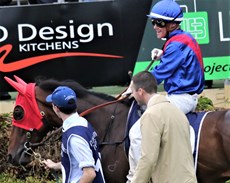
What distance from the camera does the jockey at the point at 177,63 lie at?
712cm

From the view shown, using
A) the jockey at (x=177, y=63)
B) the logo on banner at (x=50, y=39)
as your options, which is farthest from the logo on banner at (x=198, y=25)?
the jockey at (x=177, y=63)

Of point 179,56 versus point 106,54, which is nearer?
point 179,56

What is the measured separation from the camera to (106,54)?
35.4 feet

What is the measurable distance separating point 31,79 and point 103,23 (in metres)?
1.37

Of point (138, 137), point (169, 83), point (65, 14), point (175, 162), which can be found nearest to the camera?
point (175, 162)

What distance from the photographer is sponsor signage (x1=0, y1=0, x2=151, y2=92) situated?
10.6 metres

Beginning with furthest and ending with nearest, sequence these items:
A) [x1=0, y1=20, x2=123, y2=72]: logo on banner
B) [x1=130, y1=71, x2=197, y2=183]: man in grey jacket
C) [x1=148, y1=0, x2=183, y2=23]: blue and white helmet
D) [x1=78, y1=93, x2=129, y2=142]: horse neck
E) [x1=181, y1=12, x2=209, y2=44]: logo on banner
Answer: [x1=181, y1=12, x2=209, y2=44]: logo on banner < [x1=0, y1=20, x2=123, y2=72]: logo on banner < [x1=78, y1=93, x2=129, y2=142]: horse neck < [x1=148, y1=0, x2=183, y2=23]: blue and white helmet < [x1=130, y1=71, x2=197, y2=183]: man in grey jacket

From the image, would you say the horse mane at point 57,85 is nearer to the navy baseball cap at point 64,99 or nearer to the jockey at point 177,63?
the jockey at point 177,63

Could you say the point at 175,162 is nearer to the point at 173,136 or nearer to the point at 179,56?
the point at 173,136

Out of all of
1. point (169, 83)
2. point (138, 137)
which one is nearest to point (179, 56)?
point (169, 83)

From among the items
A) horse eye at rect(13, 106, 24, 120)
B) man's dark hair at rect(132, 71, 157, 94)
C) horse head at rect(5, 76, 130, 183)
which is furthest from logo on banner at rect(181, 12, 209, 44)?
man's dark hair at rect(132, 71, 157, 94)

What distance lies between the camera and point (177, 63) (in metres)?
7.12

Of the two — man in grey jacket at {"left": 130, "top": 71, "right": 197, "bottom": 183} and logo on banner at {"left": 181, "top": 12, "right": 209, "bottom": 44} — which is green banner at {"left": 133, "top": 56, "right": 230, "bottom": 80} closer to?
logo on banner at {"left": 181, "top": 12, "right": 209, "bottom": 44}

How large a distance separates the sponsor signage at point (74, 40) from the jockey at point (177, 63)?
349cm
